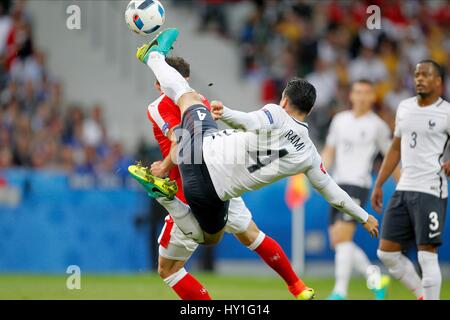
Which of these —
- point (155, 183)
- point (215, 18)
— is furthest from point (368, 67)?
point (155, 183)

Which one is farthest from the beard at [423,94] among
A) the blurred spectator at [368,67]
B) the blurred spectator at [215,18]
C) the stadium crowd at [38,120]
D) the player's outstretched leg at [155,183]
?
the blurred spectator at [215,18]

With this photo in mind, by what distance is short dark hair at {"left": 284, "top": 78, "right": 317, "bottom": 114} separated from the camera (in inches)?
313

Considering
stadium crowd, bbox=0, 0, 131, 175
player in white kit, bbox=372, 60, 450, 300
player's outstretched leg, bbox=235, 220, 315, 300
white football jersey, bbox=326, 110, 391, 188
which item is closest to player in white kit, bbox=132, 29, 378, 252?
player's outstretched leg, bbox=235, 220, 315, 300

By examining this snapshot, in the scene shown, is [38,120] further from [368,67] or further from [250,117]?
[250,117]

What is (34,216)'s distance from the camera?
1518 centimetres

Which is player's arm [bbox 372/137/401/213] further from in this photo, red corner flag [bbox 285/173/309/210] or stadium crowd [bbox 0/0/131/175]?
stadium crowd [bbox 0/0/131/175]

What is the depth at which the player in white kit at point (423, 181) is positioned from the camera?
913 cm

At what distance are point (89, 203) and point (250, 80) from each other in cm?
637

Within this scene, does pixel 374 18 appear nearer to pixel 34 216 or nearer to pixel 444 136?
pixel 34 216

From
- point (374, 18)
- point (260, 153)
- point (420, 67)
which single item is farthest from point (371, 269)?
point (374, 18)

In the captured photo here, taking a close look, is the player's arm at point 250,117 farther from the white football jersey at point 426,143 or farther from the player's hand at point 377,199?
the player's hand at point 377,199

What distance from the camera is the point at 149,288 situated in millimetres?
12695

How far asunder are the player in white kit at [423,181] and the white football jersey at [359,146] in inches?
90.9

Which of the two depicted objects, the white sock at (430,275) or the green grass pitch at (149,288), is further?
the green grass pitch at (149,288)
